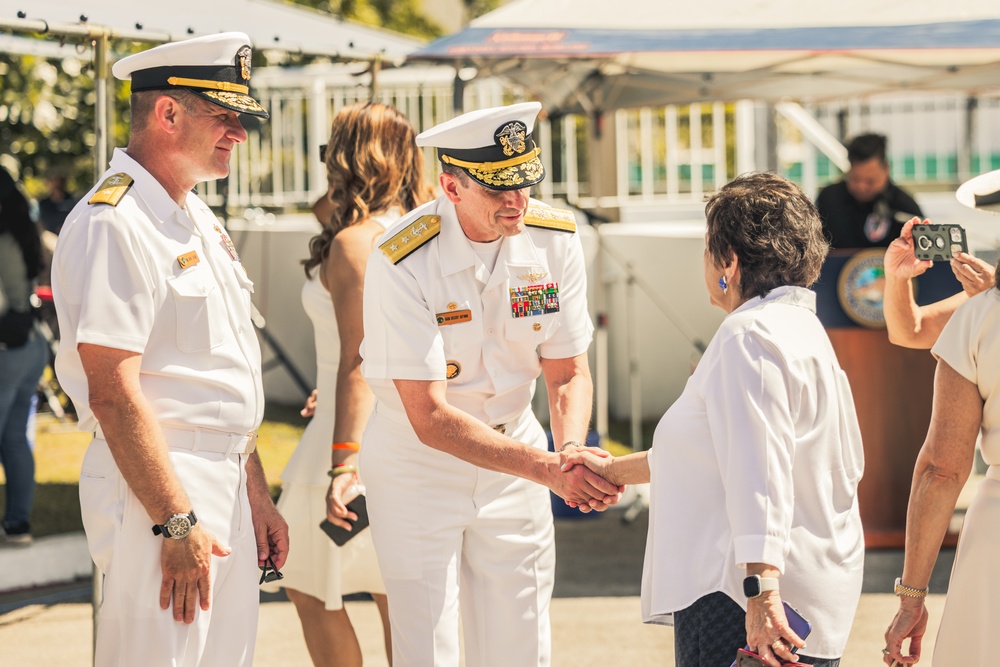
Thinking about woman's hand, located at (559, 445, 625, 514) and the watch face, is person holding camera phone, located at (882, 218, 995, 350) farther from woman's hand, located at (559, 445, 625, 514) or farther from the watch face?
the watch face

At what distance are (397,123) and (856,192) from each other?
13.9ft

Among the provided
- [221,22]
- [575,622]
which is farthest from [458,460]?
[221,22]

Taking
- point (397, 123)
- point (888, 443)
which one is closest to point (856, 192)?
point (888, 443)

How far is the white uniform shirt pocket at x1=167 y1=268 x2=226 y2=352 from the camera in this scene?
2.58m

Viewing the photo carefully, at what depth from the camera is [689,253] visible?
9.53 m

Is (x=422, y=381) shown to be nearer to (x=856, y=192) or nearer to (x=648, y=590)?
(x=648, y=590)

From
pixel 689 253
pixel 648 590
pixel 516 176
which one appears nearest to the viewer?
pixel 648 590

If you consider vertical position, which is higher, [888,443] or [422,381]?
[422,381]

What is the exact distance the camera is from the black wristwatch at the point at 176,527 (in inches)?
98.1

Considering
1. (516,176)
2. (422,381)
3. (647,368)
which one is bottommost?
(647,368)

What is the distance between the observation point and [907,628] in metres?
2.80

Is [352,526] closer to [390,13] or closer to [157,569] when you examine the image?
[157,569]

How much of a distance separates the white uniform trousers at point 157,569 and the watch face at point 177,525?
5cm

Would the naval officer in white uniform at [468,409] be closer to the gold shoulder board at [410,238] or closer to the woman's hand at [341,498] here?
the gold shoulder board at [410,238]
